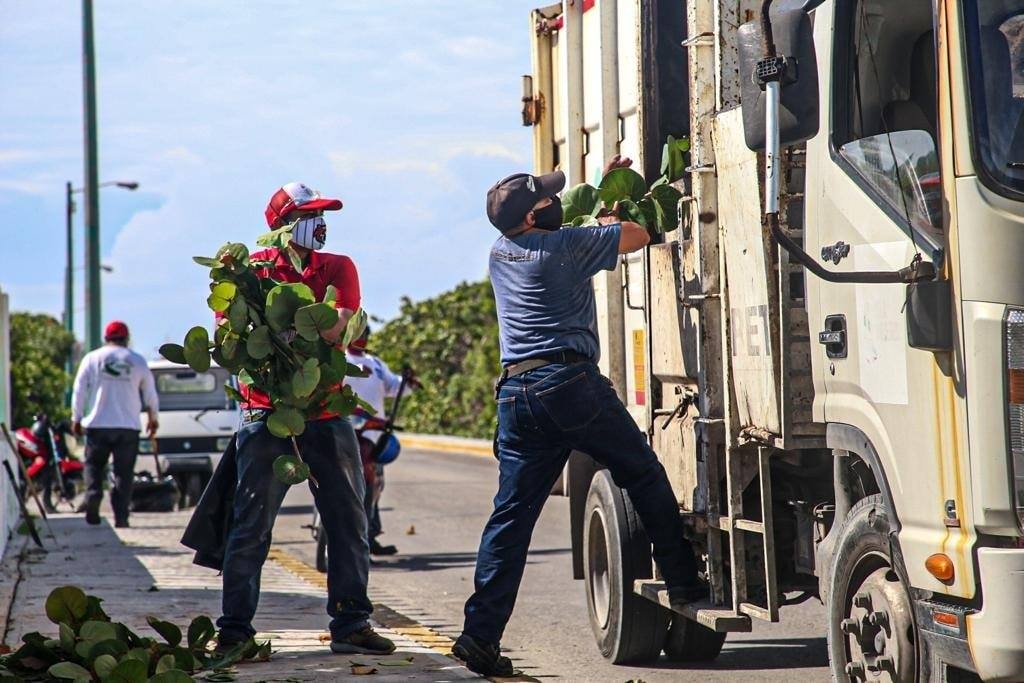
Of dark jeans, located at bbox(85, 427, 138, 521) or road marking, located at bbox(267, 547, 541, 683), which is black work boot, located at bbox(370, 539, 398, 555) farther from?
dark jeans, located at bbox(85, 427, 138, 521)

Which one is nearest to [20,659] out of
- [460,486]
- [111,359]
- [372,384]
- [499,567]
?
[499,567]

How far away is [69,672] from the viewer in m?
5.68

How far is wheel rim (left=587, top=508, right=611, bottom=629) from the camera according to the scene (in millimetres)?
7262

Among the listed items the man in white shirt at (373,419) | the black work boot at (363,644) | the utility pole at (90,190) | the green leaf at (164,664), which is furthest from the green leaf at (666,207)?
the utility pole at (90,190)

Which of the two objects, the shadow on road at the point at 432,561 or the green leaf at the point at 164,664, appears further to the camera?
the shadow on road at the point at 432,561

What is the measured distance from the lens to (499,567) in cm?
625

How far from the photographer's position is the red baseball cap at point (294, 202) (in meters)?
6.87

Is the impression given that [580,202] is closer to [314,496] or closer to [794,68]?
[314,496]

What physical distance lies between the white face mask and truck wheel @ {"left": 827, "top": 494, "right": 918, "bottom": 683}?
9.21ft

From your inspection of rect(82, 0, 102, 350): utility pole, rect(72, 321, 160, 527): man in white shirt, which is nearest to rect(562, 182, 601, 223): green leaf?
rect(72, 321, 160, 527): man in white shirt

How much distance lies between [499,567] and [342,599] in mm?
864

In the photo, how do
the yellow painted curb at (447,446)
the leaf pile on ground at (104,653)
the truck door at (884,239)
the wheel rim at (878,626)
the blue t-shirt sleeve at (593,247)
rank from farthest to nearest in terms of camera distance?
the yellow painted curb at (447,446) → the blue t-shirt sleeve at (593,247) → the leaf pile on ground at (104,653) → the wheel rim at (878,626) → the truck door at (884,239)

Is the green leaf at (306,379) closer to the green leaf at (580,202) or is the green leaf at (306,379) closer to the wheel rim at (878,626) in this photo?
the green leaf at (580,202)

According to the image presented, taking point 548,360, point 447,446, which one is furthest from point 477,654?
point 447,446
